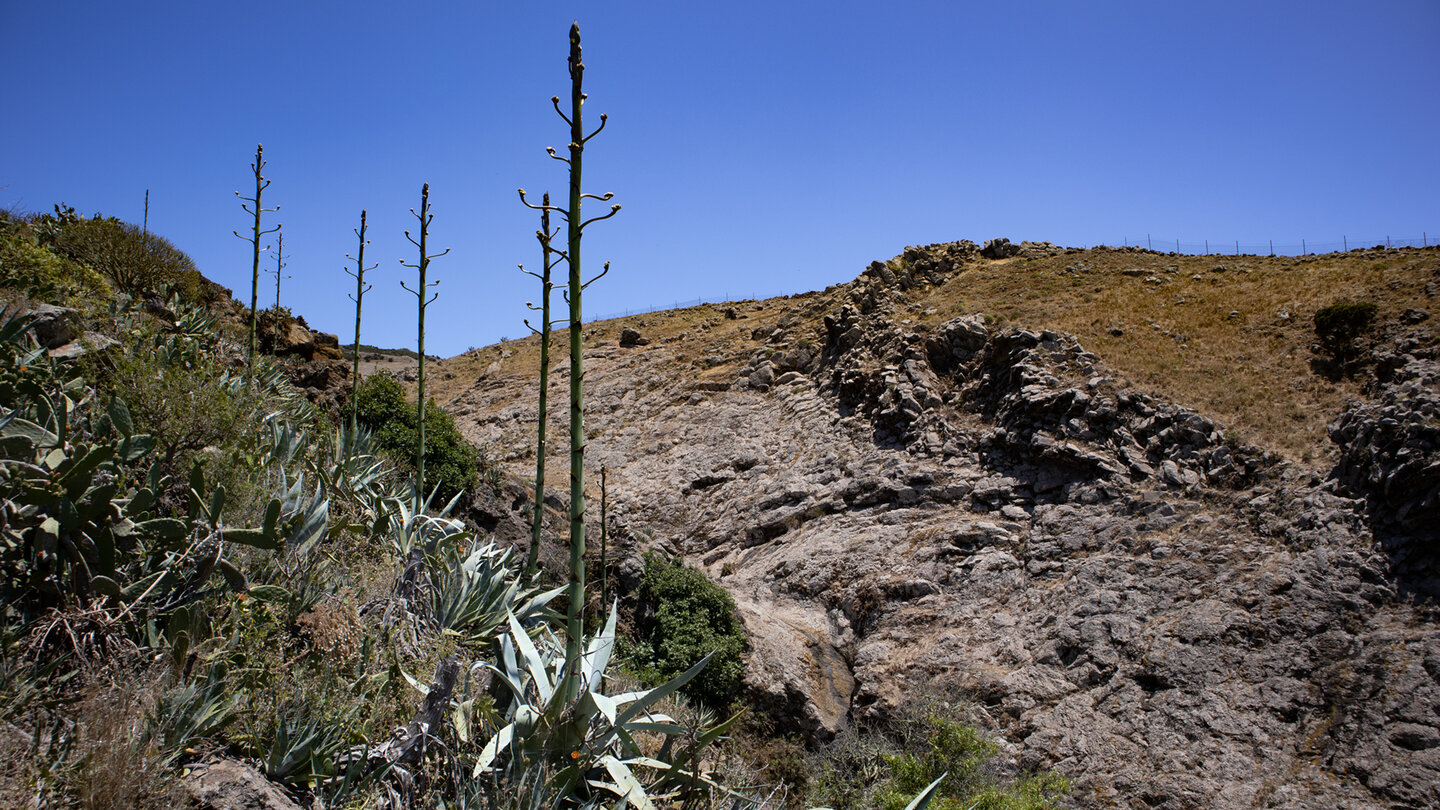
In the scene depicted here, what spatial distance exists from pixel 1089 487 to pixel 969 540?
2526 mm

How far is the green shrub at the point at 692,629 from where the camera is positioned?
12.2 meters

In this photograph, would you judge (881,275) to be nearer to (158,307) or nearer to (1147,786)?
(1147,786)

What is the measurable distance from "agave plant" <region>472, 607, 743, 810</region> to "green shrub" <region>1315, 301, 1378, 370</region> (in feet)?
55.2

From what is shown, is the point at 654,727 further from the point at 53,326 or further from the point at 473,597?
the point at 53,326

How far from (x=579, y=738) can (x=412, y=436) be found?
39.5ft

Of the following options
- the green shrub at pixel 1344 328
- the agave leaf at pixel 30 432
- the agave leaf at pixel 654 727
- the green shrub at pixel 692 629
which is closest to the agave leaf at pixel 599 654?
the agave leaf at pixel 654 727

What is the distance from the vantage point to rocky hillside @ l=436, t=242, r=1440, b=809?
10.4 m

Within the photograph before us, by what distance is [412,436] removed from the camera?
51.3ft

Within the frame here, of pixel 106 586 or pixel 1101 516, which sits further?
pixel 1101 516

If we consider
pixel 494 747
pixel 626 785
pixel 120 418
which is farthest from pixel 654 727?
pixel 120 418

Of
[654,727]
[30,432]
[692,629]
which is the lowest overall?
[692,629]

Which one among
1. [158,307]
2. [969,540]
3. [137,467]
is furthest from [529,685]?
[158,307]

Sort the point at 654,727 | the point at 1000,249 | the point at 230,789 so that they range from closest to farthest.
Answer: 1. the point at 230,789
2. the point at 654,727
3. the point at 1000,249

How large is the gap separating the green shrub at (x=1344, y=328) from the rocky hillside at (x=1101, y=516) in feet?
1.18
